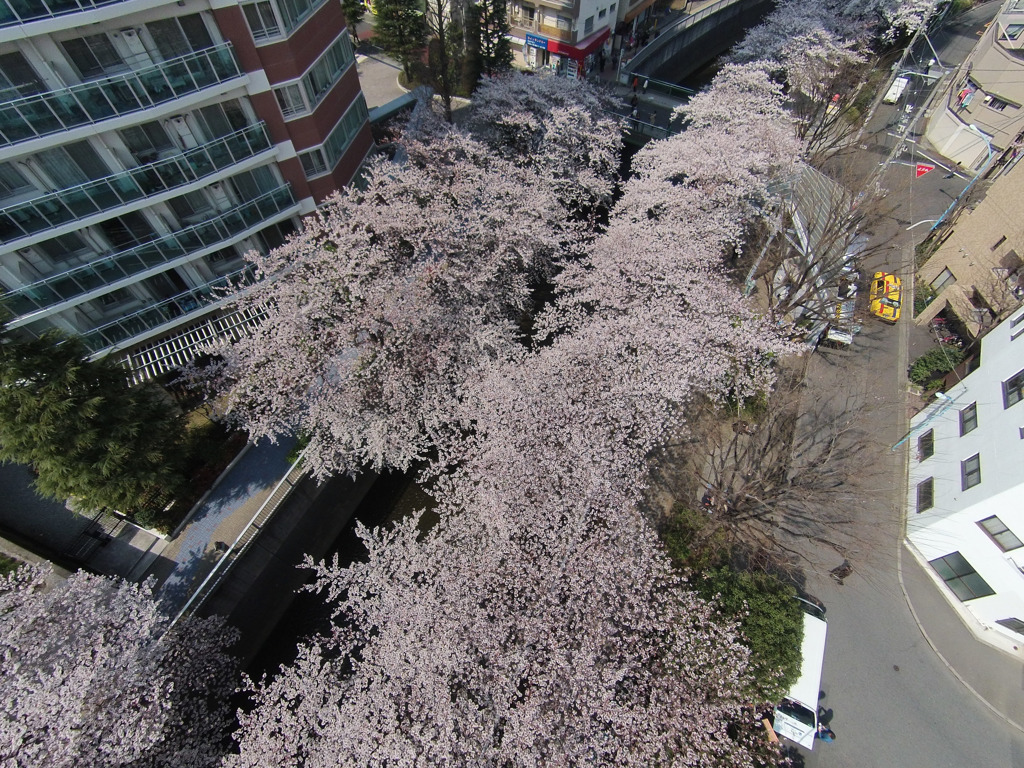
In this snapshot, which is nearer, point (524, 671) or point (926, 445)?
point (524, 671)

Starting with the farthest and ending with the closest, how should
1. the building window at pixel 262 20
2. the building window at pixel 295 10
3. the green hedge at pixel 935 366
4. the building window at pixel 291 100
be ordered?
the green hedge at pixel 935 366
the building window at pixel 291 100
the building window at pixel 295 10
the building window at pixel 262 20

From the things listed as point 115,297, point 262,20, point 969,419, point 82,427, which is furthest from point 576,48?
point 82,427

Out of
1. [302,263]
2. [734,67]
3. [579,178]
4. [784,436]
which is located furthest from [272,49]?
[734,67]

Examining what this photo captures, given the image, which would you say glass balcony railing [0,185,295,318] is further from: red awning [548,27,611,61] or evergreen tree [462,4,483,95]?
red awning [548,27,611,61]

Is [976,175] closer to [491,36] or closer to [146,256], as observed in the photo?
[491,36]

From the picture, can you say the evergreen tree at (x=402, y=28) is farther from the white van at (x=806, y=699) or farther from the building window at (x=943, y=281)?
the white van at (x=806, y=699)

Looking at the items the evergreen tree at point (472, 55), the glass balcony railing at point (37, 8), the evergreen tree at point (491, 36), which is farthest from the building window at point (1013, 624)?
the evergreen tree at point (472, 55)

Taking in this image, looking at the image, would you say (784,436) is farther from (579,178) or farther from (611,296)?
(579,178)
